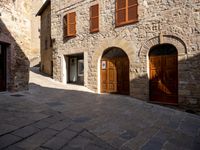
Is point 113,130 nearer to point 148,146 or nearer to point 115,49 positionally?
point 148,146

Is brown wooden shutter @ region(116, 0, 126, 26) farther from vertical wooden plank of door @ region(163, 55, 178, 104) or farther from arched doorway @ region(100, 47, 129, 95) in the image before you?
vertical wooden plank of door @ region(163, 55, 178, 104)

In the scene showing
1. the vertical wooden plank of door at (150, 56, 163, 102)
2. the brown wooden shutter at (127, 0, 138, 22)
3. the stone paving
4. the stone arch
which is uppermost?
the brown wooden shutter at (127, 0, 138, 22)

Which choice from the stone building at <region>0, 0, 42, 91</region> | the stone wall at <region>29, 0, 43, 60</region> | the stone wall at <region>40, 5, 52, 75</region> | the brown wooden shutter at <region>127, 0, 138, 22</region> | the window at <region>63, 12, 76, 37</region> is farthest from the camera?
the stone wall at <region>29, 0, 43, 60</region>

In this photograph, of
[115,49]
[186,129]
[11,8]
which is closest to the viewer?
[186,129]

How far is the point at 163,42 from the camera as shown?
24.5ft

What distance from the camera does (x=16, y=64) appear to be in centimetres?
820

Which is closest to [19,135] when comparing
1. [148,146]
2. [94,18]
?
[148,146]

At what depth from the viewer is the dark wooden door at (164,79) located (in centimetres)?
747

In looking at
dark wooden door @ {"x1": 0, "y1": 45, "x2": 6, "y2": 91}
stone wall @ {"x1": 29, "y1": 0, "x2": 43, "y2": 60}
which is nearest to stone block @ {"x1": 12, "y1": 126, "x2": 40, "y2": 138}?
dark wooden door @ {"x1": 0, "y1": 45, "x2": 6, "y2": 91}

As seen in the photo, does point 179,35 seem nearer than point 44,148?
No

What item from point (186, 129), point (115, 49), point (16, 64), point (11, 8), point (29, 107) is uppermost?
point (11, 8)

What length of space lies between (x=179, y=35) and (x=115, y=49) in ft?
11.1

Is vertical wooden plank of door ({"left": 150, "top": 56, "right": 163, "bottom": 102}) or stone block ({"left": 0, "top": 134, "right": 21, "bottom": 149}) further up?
vertical wooden plank of door ({"left": 150, "top": 56, "right": 163, "bottom": 102})

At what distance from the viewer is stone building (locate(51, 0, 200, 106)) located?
6.95 metres
